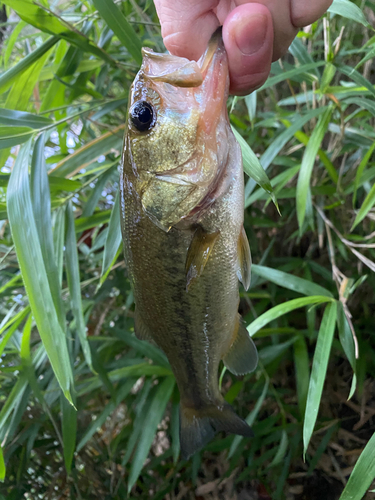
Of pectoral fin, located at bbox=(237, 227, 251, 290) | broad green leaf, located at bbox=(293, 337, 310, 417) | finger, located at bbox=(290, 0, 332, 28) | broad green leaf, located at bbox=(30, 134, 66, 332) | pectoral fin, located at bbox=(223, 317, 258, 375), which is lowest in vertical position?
broad green leaf, located at bbox=(293, 337, 310, 417)

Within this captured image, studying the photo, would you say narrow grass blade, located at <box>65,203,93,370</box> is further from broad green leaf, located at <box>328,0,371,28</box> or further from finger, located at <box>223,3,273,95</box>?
broad green leaf, located at <box>328,0,371,28</box>

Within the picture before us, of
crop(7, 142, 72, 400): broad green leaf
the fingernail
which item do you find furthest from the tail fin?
the fingernail

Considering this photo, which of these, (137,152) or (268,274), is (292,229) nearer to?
(268,274)

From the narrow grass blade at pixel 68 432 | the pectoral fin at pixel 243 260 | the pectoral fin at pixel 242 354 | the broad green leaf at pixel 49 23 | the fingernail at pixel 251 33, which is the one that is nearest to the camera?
the fingernail at pixel 251 33

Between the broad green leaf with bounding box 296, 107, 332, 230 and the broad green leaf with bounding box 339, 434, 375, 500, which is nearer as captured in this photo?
the broad green leaf with bounding box 339, 434, 375, 500

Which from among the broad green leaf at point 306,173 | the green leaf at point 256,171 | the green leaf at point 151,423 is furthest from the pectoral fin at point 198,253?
the green leaf at point 151,423

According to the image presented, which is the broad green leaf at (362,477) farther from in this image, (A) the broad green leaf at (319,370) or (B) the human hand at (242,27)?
(B) the human hand at (242,27)

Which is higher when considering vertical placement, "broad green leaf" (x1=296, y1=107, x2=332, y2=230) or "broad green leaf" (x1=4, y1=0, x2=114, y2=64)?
"broad green leaf" (x1=4, y1=0, x2=114, y2=64)

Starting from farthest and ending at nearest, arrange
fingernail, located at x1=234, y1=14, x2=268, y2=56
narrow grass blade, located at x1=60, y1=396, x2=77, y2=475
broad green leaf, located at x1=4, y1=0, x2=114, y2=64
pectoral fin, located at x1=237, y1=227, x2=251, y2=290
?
1. narrow grass blade, located at x1=60, y1=396, x2=77, y2=475
2. broad green leaf, located at x1=4, y1=0, x2=114, y2=64
3. pectoral fin, located at x1=237, y1=227, x2=251, y2=290
4. fingernail, located at x1=234, y1=14, x2=268, y2=56
